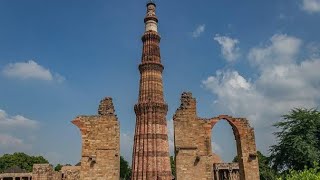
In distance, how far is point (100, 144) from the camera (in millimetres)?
12930

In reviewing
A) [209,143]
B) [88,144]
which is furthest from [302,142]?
[88,144]

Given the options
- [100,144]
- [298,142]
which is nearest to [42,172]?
[100,144]

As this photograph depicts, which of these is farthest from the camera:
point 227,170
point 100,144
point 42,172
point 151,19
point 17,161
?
point 17,161

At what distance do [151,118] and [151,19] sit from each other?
4490mm

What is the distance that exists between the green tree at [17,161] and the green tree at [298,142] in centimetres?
3002

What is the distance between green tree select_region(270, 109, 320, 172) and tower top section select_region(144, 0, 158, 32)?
7460mm

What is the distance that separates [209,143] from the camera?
526 inches

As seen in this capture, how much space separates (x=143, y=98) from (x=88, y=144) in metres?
2.80

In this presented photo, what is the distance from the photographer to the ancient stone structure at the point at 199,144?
12.8m

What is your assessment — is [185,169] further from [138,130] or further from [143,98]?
[143,98]

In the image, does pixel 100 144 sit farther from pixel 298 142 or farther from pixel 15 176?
pixel 15 176

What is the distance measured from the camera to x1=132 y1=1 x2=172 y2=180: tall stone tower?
12.6 meters

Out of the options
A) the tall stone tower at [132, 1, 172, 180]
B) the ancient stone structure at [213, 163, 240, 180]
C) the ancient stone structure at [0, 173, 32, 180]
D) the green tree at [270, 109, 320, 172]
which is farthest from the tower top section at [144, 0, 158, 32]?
the ancient stone structure at [0, 173, 32, 180]

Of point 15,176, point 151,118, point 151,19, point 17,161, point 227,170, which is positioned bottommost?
point 15,176
